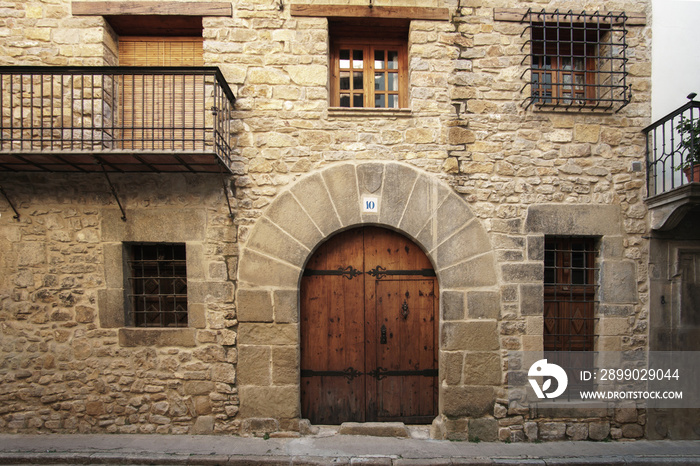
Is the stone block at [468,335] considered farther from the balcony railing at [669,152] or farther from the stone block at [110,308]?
the stone block at [110,308]

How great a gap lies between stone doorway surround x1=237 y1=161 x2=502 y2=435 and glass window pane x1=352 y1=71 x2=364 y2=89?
3.26 feet

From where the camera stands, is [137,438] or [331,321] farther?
[331,321]

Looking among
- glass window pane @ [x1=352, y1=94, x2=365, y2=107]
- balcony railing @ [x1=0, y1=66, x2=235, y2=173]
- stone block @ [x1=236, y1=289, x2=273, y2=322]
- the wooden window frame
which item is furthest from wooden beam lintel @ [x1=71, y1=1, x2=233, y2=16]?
stone block @ [x1=236, y1=289, x2=273, y2=322]

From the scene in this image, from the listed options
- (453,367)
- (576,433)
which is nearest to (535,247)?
(453,367)

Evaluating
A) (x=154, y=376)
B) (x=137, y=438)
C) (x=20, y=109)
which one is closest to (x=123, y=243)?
(x=154, y=376)

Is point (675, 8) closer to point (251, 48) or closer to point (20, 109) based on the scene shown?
point (251, 48)

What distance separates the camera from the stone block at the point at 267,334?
4164mm

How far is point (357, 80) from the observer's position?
4.48m

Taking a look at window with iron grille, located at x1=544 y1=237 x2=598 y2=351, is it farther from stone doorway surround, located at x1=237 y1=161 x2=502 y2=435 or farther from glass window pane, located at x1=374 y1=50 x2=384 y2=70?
glass window pane, located at x1=374 y1=50 x2=384 y2=70

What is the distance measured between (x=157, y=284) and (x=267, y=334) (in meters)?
1.43

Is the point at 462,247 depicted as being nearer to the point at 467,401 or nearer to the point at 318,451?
the point at 467,401

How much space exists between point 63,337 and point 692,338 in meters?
6.98

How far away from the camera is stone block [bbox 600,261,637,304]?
13.9 ft

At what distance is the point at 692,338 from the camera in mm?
4230
